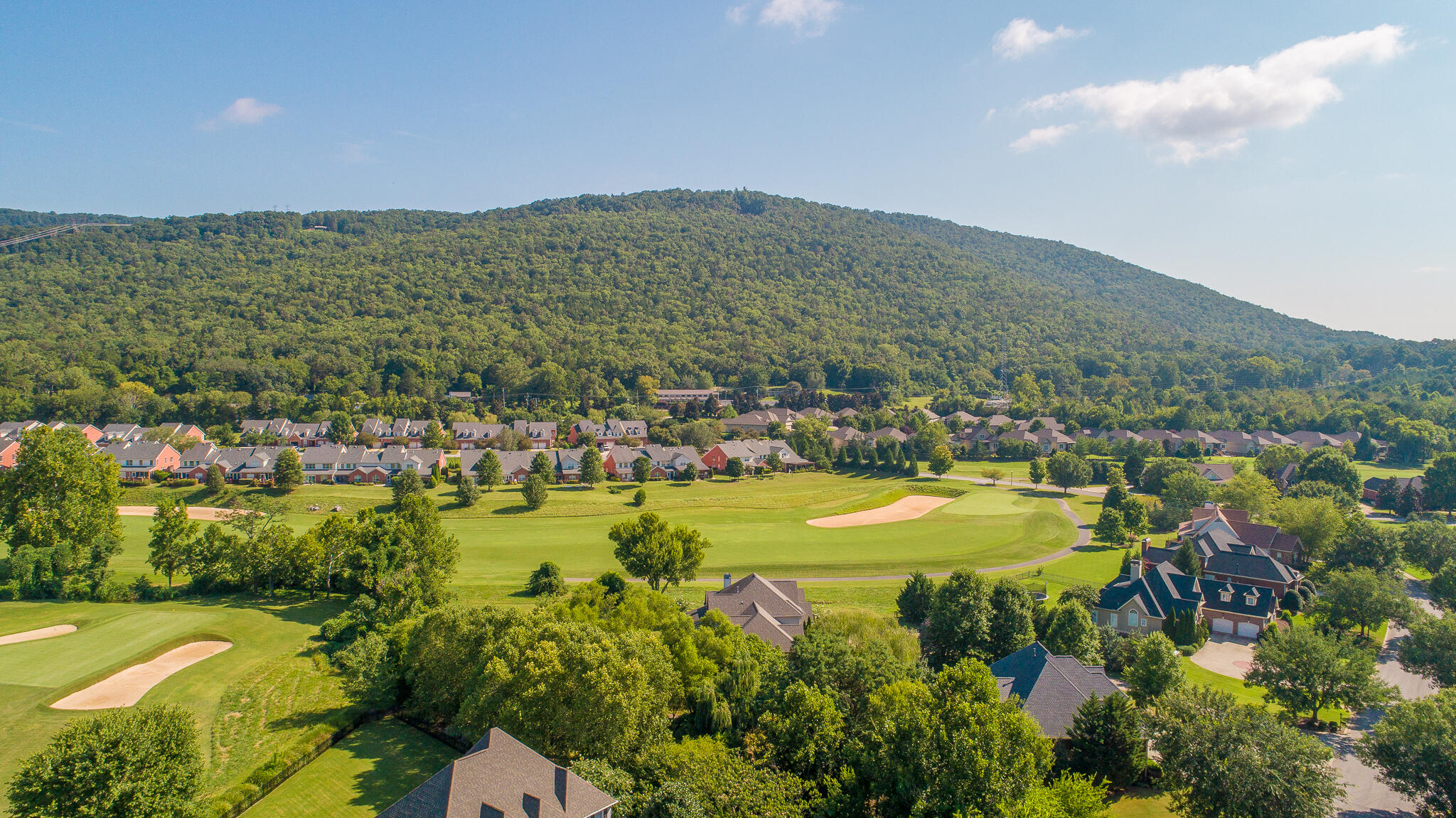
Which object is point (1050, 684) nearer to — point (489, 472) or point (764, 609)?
point (764, 609)

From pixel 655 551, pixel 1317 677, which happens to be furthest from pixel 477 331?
pixel 1317 677

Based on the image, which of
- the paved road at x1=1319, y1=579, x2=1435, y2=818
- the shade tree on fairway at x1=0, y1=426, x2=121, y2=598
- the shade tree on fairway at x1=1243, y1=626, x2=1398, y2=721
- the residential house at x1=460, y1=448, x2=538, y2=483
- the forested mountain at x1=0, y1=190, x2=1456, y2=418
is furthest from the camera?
the forested mountain at x1=0, y1=190, x2=1456, y2=418

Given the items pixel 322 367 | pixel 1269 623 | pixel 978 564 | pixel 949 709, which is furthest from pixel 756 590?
pixel 322 367

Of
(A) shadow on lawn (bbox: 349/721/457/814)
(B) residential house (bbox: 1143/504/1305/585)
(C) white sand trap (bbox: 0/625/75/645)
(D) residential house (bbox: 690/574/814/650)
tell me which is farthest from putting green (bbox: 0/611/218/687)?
(B) residential house (bbox: 1143/504/1305/585)

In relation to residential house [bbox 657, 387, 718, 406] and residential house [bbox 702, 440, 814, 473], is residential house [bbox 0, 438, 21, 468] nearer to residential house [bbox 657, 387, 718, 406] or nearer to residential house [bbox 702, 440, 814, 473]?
residential house [bbox 702, 440, 814, 473]

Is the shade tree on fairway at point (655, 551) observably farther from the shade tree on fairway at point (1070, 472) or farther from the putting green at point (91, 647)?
the shade tree on fairway at point (1070, 472)

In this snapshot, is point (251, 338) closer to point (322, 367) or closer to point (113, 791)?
point (322, 367)

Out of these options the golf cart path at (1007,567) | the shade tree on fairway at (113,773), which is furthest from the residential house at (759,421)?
A: the shade tree on fairway at (113,773)
